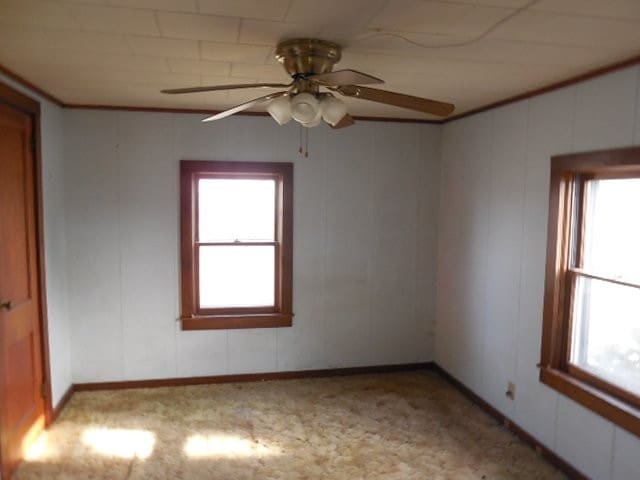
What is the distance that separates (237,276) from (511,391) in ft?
7.59

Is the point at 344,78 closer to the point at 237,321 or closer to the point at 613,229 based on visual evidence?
the point at 613,229

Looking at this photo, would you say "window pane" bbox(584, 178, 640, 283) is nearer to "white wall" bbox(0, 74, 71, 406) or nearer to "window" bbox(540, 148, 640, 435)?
"window" bbox(540, 148, 640, 435)

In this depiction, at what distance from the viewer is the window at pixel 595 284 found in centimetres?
265

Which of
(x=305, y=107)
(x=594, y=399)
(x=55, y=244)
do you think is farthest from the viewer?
(x=55, y=244)

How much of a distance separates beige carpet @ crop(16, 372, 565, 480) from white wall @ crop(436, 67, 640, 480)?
27 cm

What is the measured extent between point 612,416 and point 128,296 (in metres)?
3.44

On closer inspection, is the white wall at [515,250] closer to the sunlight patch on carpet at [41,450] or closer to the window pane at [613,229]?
the window pane at [613,229]

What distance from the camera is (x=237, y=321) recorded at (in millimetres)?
4242

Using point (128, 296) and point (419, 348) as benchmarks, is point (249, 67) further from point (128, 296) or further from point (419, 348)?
point (419, 348)

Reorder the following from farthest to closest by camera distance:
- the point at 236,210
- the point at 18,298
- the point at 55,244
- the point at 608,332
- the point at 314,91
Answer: the point at 236,210, the point at 55,244, the point at 18,298, the point at 608,332, the point at 314,91

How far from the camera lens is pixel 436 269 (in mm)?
4621

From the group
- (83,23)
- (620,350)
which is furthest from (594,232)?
(83,23)

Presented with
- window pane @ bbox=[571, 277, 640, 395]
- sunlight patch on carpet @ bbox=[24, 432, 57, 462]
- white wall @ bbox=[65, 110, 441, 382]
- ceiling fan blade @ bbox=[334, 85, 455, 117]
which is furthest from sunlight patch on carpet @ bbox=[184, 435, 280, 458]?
ceiling fan blade @ bbox=[334, 85, 455, 117]

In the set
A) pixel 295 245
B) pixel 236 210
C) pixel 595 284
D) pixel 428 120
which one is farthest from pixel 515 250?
pixel 236 210
